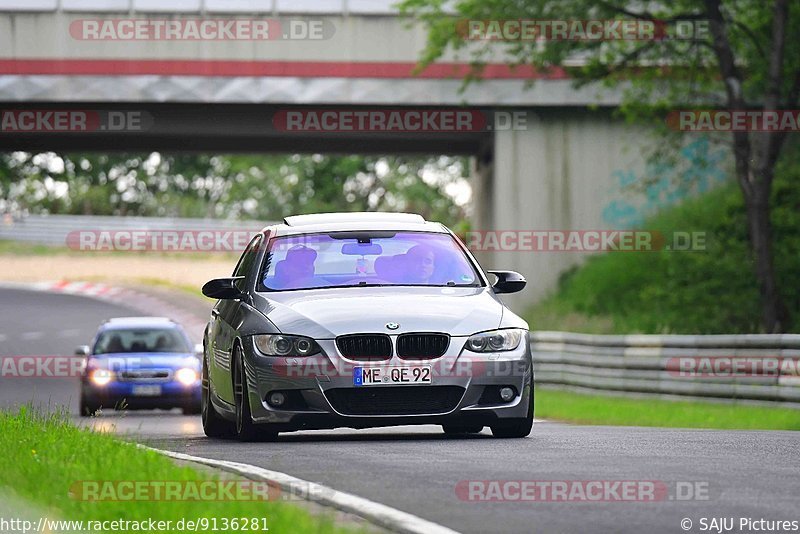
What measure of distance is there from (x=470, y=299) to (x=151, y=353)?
12687mm

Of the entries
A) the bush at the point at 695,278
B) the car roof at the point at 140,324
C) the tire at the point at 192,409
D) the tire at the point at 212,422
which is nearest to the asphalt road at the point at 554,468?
the tire at the point at 212,422

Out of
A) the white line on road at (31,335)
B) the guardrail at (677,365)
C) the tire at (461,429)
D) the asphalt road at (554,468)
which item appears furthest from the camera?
the white line on road at (31,335)

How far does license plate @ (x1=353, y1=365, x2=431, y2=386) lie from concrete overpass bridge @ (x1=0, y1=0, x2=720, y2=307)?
20619 millimetres

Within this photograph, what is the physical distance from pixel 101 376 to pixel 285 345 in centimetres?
1255

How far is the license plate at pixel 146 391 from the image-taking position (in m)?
23.5

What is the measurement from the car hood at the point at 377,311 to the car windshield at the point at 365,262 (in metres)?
0.21

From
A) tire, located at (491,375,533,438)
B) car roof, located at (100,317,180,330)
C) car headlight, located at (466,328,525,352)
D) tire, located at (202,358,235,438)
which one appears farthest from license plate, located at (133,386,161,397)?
car headlight, located at (466,328,525,352)

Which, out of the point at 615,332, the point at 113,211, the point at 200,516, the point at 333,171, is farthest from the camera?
the point at 113,211

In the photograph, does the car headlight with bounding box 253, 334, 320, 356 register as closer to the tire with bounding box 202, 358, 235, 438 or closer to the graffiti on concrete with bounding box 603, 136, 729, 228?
the tire with bounding box 202, 358, 235, 438

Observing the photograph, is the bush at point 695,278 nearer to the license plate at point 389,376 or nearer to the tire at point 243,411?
the tire at point 243,411

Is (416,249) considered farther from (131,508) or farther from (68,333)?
(68,333)

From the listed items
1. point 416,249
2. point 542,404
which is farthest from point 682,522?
point 542,404

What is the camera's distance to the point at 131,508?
7066 mm

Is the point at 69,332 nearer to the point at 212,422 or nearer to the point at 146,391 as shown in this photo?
the point at 146,391
